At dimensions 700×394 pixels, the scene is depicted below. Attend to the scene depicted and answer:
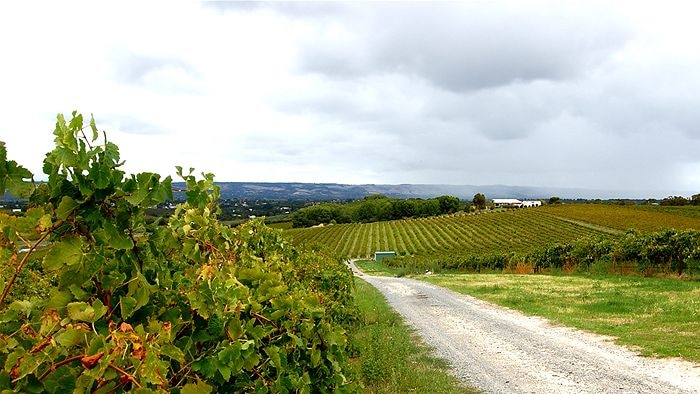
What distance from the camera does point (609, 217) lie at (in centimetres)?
8069

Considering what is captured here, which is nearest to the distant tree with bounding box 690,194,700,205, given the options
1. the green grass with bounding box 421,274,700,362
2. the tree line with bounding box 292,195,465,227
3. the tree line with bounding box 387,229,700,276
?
the tree line with bounding box 292,195,465,227

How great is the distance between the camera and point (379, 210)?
5531 inches

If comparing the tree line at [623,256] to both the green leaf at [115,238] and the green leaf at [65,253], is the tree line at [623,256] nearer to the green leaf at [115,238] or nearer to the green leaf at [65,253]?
the green leaf at [115,238]

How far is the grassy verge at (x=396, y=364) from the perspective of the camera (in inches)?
333

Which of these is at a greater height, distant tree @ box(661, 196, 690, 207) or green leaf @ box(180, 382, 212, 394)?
distant tree @ box(661, 196, 690, 207)

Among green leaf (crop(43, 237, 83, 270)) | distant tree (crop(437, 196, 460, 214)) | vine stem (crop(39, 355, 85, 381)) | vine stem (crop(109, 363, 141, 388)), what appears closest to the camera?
vine stem (crop(109, 363, 141, 388))

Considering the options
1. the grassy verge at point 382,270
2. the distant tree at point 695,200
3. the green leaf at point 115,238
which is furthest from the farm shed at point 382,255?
the green leaf at point 115,238

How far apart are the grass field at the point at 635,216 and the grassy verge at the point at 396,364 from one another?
62.4m

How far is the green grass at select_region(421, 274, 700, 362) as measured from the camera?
1093 cm

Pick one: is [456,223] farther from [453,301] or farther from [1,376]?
[1,376]

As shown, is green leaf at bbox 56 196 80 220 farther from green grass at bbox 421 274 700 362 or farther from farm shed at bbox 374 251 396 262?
farm shed at bbox 374 251 396 262

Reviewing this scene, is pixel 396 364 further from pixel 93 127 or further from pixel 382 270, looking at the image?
pixel 382 270

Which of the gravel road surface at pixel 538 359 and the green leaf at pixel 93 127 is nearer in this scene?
the green leaf at pixel 93 127

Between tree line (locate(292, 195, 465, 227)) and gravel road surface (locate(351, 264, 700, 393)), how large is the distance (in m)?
116
